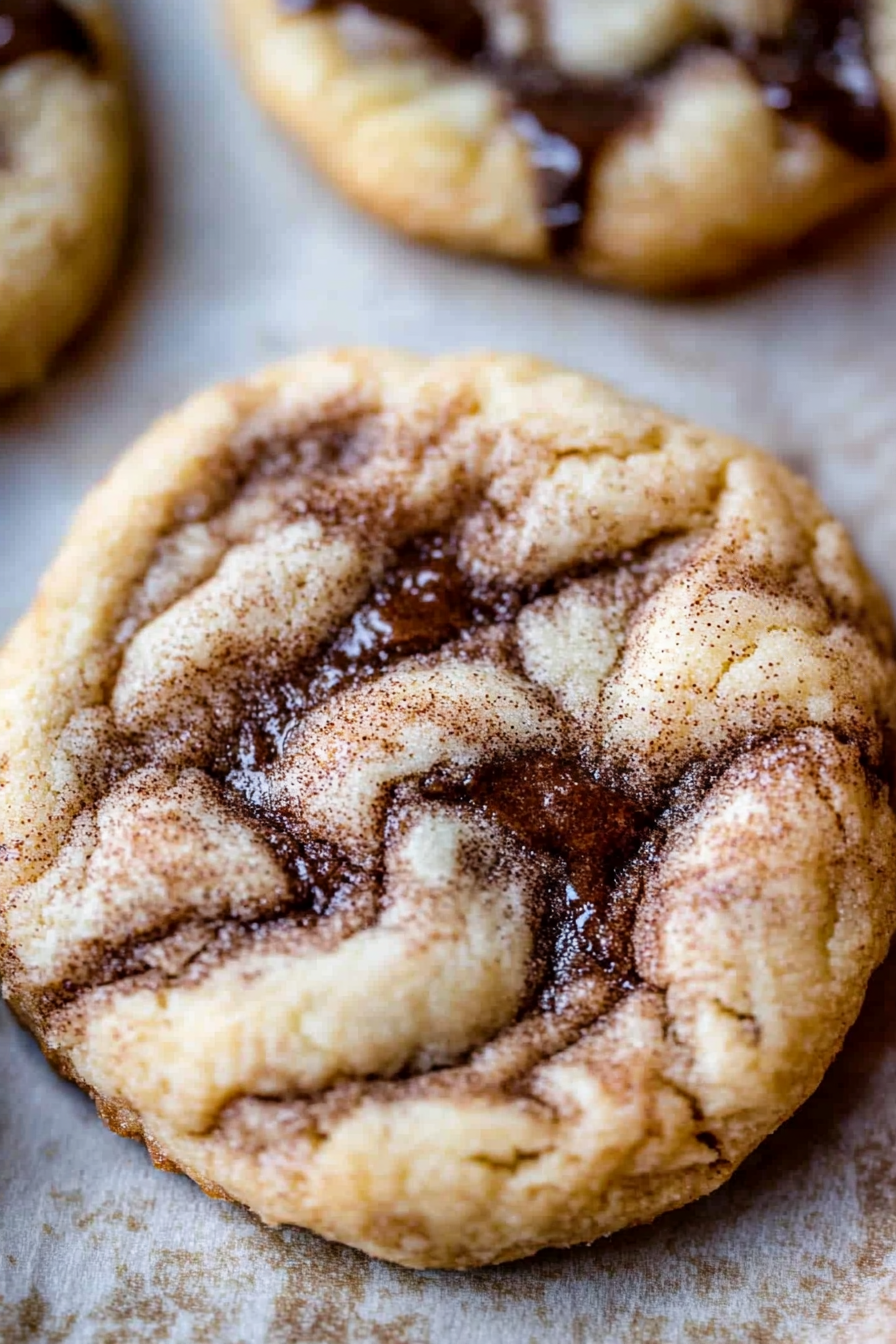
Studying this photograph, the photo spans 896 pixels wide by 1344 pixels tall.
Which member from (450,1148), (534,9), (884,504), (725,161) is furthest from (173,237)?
(450,1148)

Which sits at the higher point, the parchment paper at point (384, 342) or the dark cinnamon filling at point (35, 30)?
the dark cinnamon filling at point (35, 30)

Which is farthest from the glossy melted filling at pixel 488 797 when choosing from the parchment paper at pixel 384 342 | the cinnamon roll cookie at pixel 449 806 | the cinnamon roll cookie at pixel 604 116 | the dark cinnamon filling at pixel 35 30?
the dark cinnamon filling at pixel 35 30

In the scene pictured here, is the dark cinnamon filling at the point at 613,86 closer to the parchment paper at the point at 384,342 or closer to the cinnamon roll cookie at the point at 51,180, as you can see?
the parchment paper at the point at 384,342

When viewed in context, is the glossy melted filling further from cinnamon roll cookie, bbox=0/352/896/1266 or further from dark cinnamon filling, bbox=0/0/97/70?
dark cinnamon filling, bbox=0/0/97/70

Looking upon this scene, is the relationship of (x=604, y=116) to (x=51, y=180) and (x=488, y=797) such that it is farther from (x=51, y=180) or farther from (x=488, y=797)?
(x=488, y=797)

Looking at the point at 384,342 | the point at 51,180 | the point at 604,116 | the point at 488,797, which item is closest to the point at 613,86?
the point at 604,116
